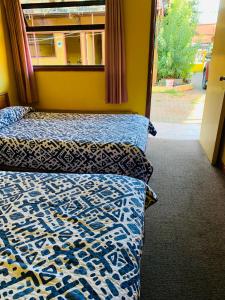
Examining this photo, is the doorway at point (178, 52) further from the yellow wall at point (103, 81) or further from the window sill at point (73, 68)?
the window sill at point (73, 68)

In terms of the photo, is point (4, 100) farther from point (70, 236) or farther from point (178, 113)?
point (178, 113)

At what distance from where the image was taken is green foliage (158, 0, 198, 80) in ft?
22.0

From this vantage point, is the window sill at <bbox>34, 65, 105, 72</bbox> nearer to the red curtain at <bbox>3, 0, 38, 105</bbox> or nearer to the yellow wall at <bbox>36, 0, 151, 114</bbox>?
the yellow wall at <bbox>36, 0, 151, 114</bbox>

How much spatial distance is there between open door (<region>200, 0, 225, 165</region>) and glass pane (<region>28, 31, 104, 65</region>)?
4.81 ft

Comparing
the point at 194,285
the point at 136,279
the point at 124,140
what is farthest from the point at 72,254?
the point at 124,140

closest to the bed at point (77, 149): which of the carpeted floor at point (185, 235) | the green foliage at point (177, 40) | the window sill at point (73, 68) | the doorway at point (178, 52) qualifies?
the carpeted floor at point (185, 235)

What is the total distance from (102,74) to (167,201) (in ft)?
6.48

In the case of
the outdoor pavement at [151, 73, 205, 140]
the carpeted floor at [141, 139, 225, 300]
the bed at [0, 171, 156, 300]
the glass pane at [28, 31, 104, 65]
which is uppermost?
the glass pane at [28, 31, 104, 65]

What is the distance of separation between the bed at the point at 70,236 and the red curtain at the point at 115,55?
1975mm

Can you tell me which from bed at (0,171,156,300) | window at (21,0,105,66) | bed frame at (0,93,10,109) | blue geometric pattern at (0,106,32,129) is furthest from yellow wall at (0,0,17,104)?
bed at (0,171,156,300)

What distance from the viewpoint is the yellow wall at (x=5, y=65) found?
9.71 feet

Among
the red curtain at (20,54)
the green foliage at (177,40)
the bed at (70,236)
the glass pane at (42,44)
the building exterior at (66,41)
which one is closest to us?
the bed at (70,236)

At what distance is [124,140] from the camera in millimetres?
2053

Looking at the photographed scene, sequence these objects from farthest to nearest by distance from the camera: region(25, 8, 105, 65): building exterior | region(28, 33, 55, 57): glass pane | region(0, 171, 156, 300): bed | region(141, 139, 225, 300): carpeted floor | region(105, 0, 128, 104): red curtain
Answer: region(28, 33, 55, 57): glass pane
region(25, 8, 105, 65): building exterior
region(105, 0, 128, 104): red curtain
region(141, 139, 225, 300): carpeted floor
region(0, 171, 156, 300): bed
